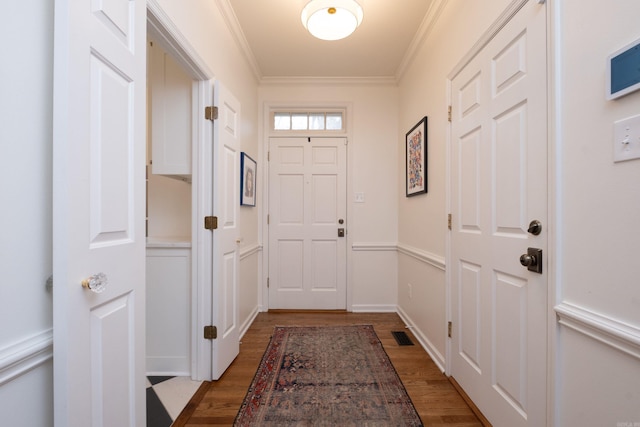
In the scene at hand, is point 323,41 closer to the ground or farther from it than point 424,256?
farther from it

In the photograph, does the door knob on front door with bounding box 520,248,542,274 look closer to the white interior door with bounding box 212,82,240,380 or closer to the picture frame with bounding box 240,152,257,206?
the white interior door with bounding box 212,82,240,380

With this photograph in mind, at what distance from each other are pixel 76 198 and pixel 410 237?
2652 millimetres

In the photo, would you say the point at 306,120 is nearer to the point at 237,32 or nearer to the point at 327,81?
the point at 327,81

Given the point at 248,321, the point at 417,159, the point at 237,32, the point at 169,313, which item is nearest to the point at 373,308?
the point at 248,321

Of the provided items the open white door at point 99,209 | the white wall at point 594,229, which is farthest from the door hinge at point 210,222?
the white wall at point 594,229

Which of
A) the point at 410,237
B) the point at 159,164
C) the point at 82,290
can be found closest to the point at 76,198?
the point at 82,290

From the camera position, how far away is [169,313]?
195 centimetres

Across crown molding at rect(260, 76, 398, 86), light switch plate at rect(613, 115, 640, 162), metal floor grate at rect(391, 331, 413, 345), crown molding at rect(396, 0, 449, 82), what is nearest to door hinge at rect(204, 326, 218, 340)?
metal floor grate at rect(391, 331, 413, 345)

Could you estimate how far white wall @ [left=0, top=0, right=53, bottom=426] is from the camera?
683 millimetres

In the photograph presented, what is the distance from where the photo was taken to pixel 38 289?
763 millimetres

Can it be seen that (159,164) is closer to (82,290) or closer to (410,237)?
(82,290)

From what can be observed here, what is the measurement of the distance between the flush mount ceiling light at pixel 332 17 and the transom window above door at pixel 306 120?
139cm

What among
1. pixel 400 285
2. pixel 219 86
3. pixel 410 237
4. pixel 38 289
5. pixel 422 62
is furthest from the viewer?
pixel 400 285

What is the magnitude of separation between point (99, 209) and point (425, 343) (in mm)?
2467
